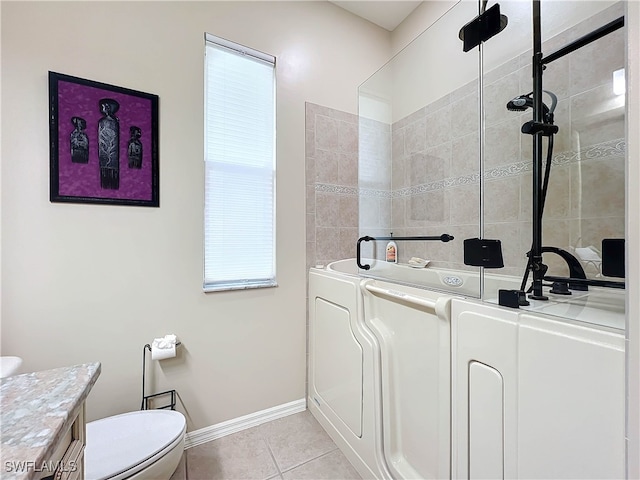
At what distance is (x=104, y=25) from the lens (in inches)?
57.1

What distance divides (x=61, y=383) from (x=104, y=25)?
1.77m

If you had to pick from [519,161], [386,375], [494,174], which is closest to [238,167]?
[386,375]

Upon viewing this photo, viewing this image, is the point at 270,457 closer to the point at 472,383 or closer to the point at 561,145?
the point at 472,383

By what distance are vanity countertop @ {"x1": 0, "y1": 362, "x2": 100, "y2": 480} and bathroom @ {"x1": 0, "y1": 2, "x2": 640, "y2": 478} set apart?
2.98 ft

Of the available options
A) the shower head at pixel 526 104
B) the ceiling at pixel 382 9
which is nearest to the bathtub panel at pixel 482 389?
the shower head at pixel 526 104

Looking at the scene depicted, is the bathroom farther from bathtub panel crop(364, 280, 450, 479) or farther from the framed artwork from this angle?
bathtub panel crop(364, 280, 450, 479)

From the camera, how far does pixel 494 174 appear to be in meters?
1.68

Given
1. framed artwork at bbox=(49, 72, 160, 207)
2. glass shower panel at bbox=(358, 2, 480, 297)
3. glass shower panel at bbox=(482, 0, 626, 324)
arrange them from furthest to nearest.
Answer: glass shower panel at bbox=(358, 2, 480, 297), framed artwork at bbox=(49, 72, 160, 207), glass shower panel at bbox=(482, 0, 626, 324)

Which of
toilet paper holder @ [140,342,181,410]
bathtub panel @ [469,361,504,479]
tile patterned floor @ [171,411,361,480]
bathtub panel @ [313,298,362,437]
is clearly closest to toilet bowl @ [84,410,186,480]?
toilet paper holder @ [140,342,181,410]

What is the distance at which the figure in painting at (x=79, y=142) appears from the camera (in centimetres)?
138

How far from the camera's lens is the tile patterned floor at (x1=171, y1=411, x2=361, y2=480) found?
146 centimetres

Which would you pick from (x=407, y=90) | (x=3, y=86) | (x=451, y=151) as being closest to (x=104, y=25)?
(x=3, y=86)

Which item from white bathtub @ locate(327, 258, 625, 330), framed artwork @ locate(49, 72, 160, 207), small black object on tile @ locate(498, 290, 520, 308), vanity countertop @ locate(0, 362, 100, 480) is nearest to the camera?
vanity countertop @ locate(0, 362, 100, 480)

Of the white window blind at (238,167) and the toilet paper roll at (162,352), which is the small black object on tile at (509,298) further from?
the toilet paper roll at (162,352)
